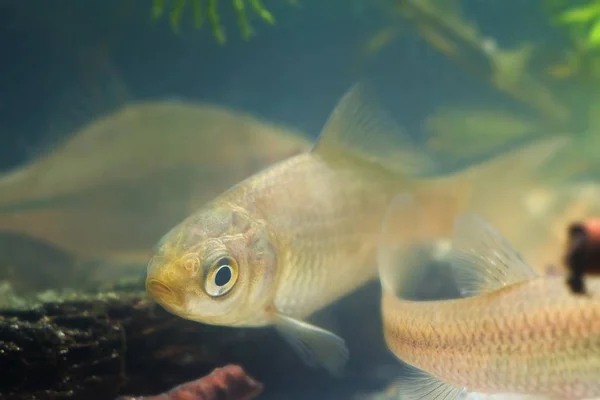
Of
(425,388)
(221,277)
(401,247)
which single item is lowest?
(425,388)

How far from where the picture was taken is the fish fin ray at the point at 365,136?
9.84ft

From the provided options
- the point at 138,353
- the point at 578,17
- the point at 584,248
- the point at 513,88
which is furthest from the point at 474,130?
the point at 584,248

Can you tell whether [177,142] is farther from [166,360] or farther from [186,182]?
[166,360]

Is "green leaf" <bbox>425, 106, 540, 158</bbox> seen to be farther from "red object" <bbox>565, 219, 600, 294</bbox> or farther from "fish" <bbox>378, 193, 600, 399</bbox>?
"red object" <bbox>565, 219, 600, 294</bbox>

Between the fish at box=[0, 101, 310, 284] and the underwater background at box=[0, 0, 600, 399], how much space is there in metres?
0.02

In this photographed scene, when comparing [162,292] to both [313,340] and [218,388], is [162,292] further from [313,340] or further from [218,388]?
[313,340]

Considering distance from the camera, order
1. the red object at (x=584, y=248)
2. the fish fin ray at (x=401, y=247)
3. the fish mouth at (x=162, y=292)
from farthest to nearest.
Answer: the fish fin ray at (x=401, y=247) < the fish mouth at (x=162, y=292) < the red object at (x=584, y=248)

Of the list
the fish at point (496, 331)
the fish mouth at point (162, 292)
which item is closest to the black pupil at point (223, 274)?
the fish mouth at point (162, 292)

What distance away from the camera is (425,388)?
88.8 inches

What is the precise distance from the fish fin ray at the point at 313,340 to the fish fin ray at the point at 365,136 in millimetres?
1043

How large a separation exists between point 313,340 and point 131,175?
2.66 metres

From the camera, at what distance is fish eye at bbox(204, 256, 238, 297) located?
2086 mm

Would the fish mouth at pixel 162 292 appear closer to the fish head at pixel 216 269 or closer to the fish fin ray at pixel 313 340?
the fish head at pixel 216 269

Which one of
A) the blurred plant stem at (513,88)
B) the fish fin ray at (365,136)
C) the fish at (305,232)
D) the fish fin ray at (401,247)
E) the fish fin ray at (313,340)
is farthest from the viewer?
the blurred plant stem at (513,88)
